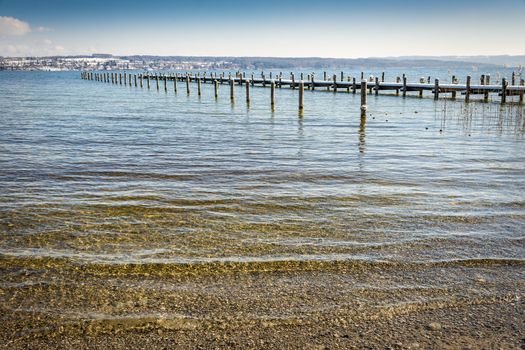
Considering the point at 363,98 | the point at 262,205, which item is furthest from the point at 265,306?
the point at 363,98

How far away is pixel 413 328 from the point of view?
4566 millimetres

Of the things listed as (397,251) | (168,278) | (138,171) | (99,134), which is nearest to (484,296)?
(397,251)

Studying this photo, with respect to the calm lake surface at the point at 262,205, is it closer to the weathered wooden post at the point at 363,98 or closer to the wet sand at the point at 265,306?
the wet sand at the point at 265,306

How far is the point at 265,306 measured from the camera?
5098 millimetres

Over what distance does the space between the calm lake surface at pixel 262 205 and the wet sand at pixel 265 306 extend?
0.07m

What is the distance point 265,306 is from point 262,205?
4.42 m

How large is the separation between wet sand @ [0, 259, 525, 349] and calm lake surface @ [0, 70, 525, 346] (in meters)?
0.07

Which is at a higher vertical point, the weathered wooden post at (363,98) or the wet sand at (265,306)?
the weathered wooden post at (363,98)

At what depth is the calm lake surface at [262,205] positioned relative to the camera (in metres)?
6.36

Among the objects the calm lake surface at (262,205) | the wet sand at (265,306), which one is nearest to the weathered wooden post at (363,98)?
the calm lake surface at (262,205)

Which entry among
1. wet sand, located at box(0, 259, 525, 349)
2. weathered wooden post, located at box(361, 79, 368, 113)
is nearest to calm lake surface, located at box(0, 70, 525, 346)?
wet sand, located at box(0, 259, 525, 349)

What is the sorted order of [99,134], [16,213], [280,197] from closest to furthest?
1. [16,213]
2. [280,197]
3. [99,134]

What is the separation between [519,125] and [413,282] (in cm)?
2013

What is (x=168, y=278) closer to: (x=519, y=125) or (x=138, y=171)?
(x=138, y=171)
